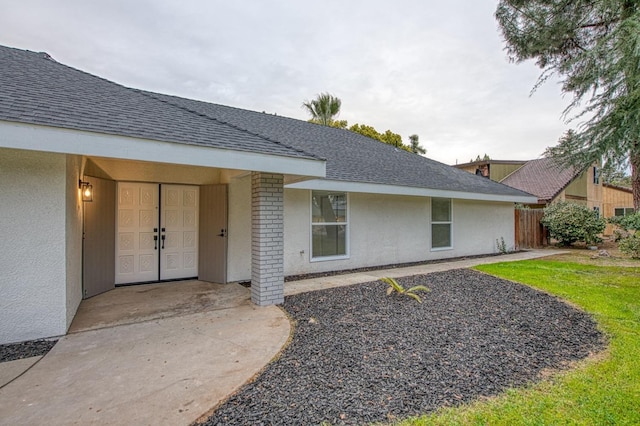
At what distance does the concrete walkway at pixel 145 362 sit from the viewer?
8.53ft

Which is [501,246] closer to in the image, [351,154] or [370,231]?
[370,231]

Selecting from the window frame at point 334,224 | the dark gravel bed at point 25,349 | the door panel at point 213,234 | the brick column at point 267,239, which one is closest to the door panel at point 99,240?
the door panel at point 213,234

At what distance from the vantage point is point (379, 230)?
972 centimetres

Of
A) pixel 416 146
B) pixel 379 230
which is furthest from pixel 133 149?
pixel 416 146

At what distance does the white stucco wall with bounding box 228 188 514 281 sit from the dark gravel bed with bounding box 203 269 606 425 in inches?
85.8

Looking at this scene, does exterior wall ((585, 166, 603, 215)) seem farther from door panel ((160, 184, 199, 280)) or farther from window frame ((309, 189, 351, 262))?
door panel ((160, 184, 199, 280))

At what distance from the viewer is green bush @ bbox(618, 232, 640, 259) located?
11069 mm

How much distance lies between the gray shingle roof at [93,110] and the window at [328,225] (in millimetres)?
3305

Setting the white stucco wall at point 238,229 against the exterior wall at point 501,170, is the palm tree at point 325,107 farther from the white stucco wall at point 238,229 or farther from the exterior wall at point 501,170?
the white stucco wall at point 238,229

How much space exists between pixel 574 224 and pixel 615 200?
14.9m

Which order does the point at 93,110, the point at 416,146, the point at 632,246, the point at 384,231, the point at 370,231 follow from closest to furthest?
the point at 93,110 < the point at 370,231 < the point at 384,231 < the point at 632,246 < the point at 416,146

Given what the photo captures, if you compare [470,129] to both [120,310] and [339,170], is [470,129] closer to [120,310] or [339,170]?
[339,170]

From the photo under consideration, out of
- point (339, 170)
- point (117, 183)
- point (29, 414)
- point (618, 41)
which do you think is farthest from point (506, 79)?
point (29, 414)

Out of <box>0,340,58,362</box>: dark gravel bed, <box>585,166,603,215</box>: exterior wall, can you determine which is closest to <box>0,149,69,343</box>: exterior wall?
<box>0,340,58,362</box>: dark gravel bed
